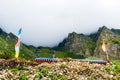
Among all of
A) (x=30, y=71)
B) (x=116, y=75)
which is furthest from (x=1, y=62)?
(x=116, y=75)

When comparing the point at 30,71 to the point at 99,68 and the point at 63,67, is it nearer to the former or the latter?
the point at 63,67

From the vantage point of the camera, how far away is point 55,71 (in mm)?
36062

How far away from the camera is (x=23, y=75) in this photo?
34656 mm

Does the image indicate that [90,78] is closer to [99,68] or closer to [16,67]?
[99,68]

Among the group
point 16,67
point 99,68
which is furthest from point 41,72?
point 99,68

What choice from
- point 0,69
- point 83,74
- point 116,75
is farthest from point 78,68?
point 0,69

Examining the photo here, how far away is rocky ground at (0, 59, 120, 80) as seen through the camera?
34.6 meters

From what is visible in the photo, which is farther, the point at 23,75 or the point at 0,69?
the point at 0,69

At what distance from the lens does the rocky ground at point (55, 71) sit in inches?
1361

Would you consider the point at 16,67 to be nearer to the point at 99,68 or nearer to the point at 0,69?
the point at 0,69

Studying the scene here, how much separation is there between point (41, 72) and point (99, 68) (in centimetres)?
634

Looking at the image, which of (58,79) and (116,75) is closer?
(58,79)

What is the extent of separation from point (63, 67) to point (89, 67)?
8.25ft

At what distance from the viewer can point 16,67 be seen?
1490 inches
